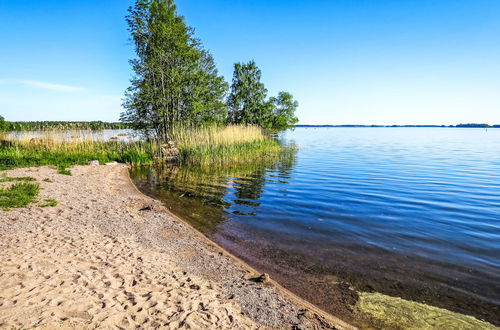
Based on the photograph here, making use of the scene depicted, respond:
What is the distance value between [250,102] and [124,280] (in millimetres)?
39436

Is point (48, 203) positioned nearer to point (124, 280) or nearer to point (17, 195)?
point (17, 195)

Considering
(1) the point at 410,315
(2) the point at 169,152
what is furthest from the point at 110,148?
(1) the point at 410,315

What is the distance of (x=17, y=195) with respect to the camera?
8180 mm

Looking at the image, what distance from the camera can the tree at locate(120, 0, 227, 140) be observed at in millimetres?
22531

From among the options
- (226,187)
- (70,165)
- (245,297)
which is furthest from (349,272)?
(70,165)

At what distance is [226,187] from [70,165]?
32.0 ft

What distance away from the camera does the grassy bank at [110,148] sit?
17.1 m

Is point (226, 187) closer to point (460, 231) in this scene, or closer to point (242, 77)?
point (460, 231)

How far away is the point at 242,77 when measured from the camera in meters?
41.2

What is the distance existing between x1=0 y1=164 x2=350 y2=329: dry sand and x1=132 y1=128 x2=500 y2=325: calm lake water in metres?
0.92

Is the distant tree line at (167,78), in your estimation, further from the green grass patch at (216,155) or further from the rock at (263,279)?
the rock at (263,279)

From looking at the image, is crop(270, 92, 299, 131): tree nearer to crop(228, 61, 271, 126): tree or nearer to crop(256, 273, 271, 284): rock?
crop(228, 61, 271, 126): tree

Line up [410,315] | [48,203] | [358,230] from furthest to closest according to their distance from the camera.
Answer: [48,203] < [358,230] < [410,315]

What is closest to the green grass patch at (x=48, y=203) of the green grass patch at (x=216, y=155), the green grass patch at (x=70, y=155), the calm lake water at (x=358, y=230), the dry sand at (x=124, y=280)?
the dry sand at (x=124, y=280)
